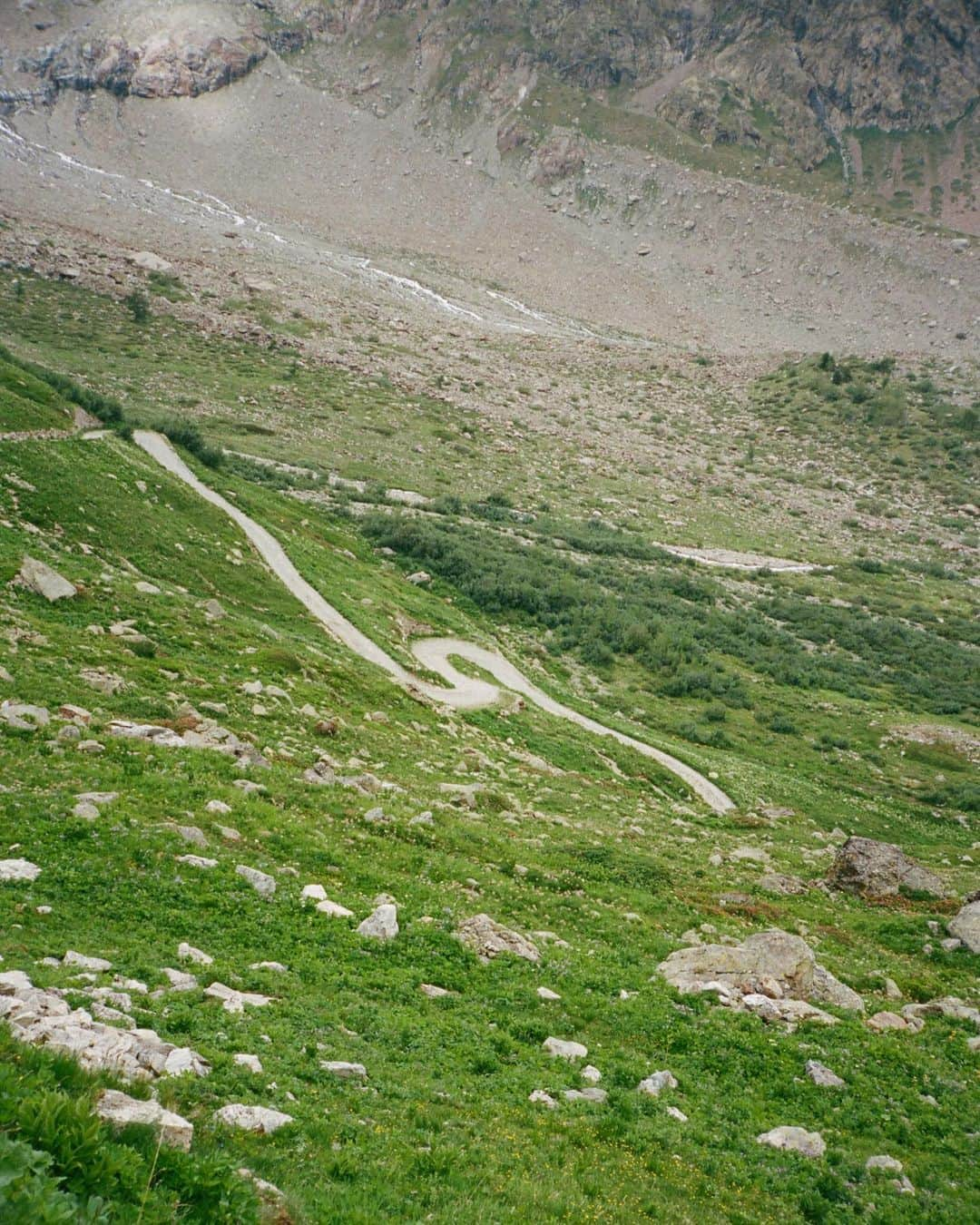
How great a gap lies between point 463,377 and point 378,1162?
105m

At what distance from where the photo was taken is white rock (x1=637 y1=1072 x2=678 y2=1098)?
36.0 ft

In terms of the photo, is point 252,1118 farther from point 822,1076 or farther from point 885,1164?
point 822,1076

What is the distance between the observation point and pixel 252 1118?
7598 millimetres

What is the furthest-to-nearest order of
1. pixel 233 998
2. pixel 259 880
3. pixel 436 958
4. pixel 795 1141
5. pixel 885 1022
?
pixel 885 1022, pixel 259 880, pixel 436 958, pixel 795 1141, pixel 233 998

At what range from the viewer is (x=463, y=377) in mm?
105688

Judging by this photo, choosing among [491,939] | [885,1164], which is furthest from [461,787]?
[885,1164]

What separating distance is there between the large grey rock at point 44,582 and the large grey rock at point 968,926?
24.6 m

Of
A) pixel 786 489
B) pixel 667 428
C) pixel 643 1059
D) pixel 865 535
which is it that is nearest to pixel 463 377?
pixel 667 428

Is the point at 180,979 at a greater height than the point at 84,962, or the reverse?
the point at 84,962

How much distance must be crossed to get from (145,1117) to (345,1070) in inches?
137

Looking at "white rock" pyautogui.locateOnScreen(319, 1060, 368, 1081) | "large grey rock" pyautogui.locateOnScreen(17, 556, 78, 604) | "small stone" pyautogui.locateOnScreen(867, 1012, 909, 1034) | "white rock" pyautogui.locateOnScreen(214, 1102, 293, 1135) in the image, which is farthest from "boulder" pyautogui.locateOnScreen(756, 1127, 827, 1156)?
"large grey rock" pyautogui.locateOnScreen(17, 556, 78, 604)

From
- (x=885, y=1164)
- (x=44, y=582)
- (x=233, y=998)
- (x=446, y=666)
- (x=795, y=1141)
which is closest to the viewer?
(x=233, y=998)

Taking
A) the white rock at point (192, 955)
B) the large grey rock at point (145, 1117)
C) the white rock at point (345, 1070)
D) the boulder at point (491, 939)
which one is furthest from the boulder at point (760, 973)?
the large grey rock at point (145, 1117)

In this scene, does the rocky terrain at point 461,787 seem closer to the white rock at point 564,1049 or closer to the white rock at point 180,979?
the white rock at point 180,979
